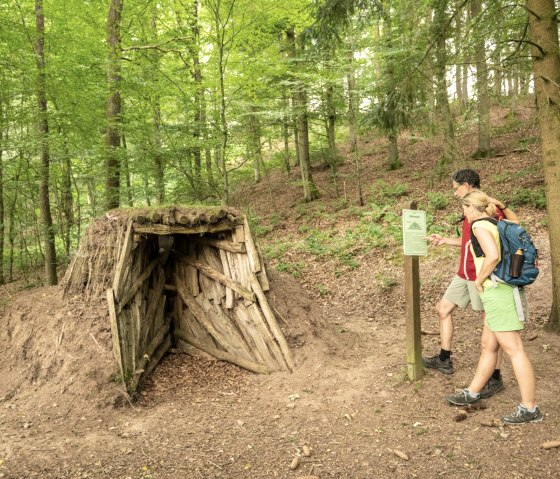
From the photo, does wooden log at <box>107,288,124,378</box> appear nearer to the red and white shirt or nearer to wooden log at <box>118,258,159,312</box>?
wooden log at <box>118,258,159,312</box>

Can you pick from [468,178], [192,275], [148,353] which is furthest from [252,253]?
[468,178]

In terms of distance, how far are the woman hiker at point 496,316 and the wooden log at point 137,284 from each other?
453cm

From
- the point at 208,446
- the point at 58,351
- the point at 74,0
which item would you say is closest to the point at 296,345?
the point at 208,446

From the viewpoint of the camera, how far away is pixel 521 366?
12.1ft

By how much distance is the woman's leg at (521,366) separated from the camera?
3.68 meters

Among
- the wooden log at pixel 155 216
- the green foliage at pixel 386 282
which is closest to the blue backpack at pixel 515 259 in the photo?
the wooden log at pixel 155 216

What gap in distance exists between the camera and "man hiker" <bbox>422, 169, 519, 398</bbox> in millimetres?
4348

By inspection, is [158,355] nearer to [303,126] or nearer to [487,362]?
[487,362]

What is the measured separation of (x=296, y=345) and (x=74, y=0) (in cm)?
1046

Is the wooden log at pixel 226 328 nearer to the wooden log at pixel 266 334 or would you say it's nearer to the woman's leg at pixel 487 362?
the wooden log at pixel 266 334

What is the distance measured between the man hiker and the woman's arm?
45 cm

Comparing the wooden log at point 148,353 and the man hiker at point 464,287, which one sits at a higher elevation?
the man hiker at point 464,287

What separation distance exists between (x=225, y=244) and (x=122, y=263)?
157 cm

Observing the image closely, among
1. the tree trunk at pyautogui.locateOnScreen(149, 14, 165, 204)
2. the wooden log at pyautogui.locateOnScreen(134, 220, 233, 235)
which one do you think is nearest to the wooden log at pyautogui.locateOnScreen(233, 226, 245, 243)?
the wooden log at pyautogui.locateOnScreen(134, 220, 233, 235)
